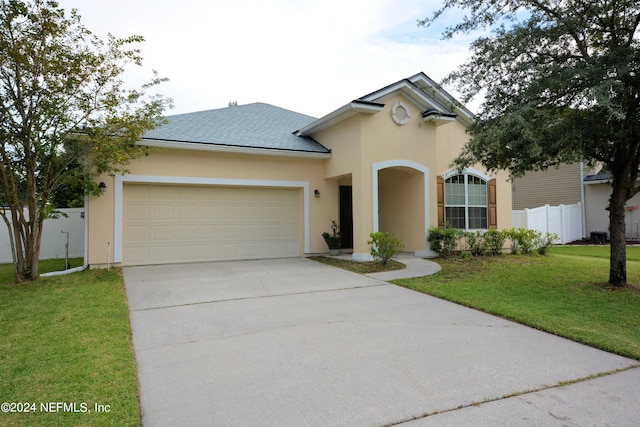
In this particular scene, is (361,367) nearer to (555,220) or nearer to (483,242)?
(483,242)

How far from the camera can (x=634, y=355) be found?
12.6 ft

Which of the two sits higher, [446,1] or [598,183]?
[446,1]

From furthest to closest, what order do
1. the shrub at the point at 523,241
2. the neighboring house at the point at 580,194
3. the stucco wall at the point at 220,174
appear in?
the neighboring house at the point at 580,194
the shrub at the point at 523,241
the stucco wall at the point at 220,174

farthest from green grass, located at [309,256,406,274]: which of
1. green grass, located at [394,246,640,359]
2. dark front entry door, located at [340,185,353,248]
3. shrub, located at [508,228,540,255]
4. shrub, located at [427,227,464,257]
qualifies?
shrub, located at [508,228,540,255]

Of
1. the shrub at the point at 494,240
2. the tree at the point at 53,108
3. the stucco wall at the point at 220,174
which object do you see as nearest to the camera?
the tree at the point at 53,108

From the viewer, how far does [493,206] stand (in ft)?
42.8

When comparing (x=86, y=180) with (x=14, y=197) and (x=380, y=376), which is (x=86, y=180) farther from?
(x=380, y=376)

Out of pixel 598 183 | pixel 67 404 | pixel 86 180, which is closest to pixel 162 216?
pixel 86 180

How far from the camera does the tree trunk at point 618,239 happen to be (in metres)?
7.30

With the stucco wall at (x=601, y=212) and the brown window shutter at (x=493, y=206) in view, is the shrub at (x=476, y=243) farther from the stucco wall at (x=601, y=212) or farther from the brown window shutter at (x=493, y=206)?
the stucco wall at (x=601, y=212)

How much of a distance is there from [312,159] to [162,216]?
4.88m

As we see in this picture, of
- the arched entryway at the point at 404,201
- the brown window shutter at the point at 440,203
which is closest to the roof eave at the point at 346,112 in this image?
the arched entryway at the point at 404,201

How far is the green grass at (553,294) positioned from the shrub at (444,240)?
2.35 feet

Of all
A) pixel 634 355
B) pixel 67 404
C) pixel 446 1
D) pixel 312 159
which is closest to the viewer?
pixel 67 404
